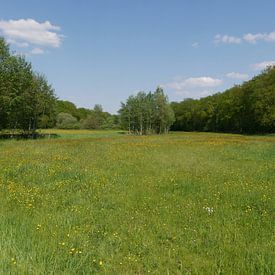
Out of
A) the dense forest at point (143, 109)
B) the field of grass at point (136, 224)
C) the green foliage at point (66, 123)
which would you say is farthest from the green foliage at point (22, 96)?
the green foliage at point (66, 123)

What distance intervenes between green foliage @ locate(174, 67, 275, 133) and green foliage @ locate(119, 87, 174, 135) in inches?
731

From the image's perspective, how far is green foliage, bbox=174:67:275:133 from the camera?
75438 millimetres

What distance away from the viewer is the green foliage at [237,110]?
75.4 metres

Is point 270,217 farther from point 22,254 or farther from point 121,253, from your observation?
point 22,254

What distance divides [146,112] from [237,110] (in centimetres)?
2532

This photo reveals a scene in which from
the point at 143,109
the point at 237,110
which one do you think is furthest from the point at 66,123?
the point at 237,110

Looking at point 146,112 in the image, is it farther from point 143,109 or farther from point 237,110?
point 237,110

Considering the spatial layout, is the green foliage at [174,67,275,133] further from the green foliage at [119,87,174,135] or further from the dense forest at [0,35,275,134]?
the green foliage at [119,87,174,135]

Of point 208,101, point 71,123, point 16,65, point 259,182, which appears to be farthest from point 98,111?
point 259,182

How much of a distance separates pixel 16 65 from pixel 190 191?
41.6 metres

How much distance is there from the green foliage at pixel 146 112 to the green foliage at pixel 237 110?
18.6m

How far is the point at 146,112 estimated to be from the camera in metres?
97.4

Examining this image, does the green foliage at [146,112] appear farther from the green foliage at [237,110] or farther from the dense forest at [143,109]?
the green foliage at [237,110]

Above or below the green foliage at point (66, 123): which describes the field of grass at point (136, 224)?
below
